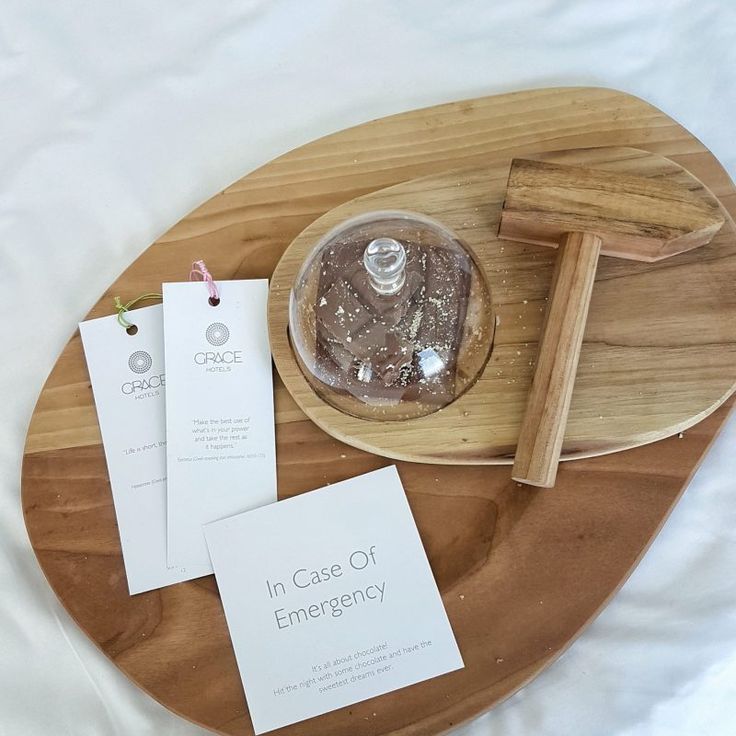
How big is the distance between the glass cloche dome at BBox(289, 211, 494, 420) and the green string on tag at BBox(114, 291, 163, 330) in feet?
0.46

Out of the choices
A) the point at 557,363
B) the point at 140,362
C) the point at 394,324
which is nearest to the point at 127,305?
the point at 140,362

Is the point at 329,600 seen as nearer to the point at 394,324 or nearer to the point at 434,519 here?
the point at 434,519

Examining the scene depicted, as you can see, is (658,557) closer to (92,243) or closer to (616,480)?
(616,480)

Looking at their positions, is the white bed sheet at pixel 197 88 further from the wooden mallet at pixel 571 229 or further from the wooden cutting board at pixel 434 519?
the wooden mallet at pixel 571 229

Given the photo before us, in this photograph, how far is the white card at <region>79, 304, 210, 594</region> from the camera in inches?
27.1

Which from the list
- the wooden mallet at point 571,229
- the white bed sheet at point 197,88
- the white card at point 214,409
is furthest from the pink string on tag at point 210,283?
the wooden mallet at point 571,229

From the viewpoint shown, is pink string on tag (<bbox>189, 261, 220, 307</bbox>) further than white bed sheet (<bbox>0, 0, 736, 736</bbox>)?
No

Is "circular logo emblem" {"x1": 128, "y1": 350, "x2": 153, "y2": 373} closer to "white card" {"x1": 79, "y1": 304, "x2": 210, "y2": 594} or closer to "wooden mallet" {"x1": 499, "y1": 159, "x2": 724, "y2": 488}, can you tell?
"white card" {"x1": 79, "y1": 304, "x2": 210, "y2": 594}

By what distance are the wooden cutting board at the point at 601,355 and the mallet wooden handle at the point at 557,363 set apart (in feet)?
0.07

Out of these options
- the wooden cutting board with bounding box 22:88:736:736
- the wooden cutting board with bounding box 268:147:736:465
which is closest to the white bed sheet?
the wooden cutting board with bounding box 22:88:736:736

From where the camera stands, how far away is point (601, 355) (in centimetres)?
67

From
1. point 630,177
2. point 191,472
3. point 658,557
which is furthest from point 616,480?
point 191,472

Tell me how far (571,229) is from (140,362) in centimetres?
38

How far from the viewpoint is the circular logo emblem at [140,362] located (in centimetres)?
73
